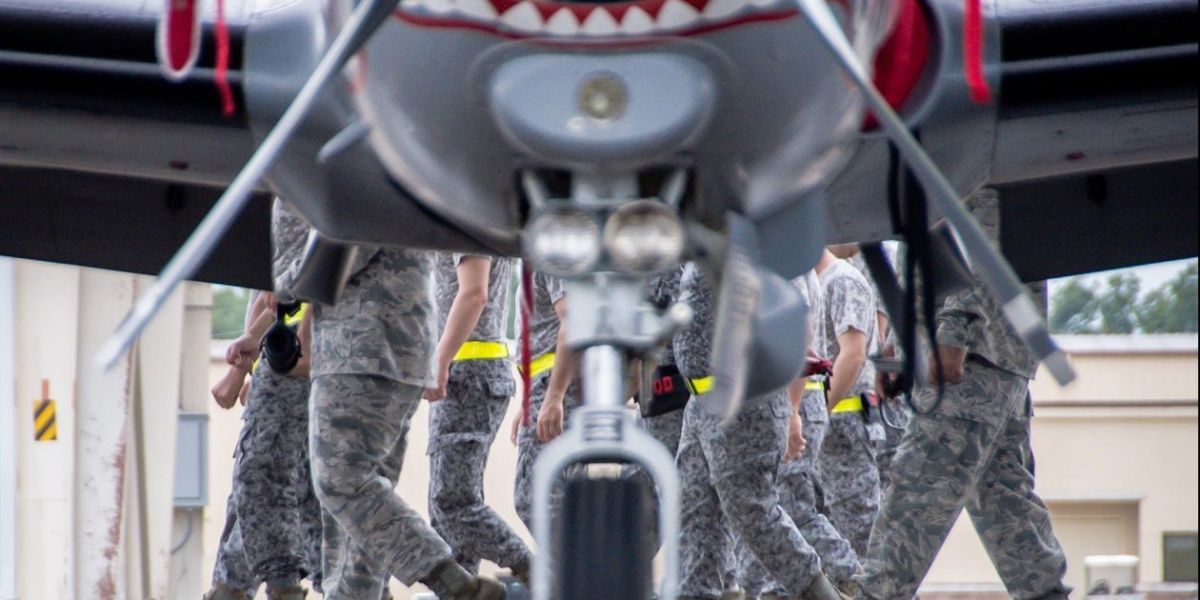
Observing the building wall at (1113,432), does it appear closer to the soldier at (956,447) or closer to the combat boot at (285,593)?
the combat boot at (285,593)

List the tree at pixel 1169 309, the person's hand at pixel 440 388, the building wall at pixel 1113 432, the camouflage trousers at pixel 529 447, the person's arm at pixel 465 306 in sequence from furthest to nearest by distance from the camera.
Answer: the tree at pixel 1169 309 → the building wall at pixel 1113 432 → the camouflage trousers at pixel 529 447 → the person's hand at pixel 440 388 → the person's arm at pixel 465 306

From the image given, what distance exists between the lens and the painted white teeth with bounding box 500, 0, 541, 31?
11.9 feet

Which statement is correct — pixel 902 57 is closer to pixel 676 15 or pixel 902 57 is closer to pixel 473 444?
pixel 676 15

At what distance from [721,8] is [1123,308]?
64615mm

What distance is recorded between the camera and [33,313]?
31.8 ft

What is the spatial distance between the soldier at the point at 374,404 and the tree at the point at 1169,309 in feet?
176

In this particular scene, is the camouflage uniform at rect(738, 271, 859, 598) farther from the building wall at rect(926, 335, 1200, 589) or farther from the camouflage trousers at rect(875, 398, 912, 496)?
the building wall at rect(926, 335, 1200, 589)

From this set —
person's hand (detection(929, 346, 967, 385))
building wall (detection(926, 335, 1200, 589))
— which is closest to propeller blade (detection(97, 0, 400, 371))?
person's hand (detection(929, 346, 967, 385))

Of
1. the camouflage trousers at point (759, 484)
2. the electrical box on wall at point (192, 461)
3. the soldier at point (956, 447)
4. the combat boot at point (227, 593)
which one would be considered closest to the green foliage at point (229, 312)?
the electrical box on wall at point (192, 461)

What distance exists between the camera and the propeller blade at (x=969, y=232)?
3.53m

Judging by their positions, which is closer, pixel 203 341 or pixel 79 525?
pixel 79 525

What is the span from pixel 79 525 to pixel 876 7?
22.8ft

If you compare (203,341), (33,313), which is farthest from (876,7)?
(203,341)

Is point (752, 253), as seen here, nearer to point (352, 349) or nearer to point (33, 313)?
point (352, 349)
